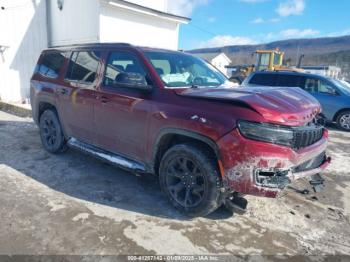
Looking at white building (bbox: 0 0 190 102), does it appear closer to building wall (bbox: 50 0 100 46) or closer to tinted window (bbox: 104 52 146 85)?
building wall (bbox: 50 0 100 46)

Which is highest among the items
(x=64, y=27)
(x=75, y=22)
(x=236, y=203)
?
(x=75, y=22)

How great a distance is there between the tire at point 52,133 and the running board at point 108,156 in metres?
0.40

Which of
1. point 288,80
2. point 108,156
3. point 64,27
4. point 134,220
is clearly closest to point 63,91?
point 108,156

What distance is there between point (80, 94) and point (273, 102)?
287 centimetres

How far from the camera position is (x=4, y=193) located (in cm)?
385

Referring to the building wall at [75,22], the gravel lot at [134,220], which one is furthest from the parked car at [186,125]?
the building wall at [75,22]

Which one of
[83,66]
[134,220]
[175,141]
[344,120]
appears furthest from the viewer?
[344,120]

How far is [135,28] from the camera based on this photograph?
11.1 meters

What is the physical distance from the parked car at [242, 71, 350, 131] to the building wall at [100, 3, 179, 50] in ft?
15.3

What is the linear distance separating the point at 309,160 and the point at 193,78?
5.87 feet

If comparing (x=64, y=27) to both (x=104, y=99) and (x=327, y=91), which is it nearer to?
(x=104, y=99)

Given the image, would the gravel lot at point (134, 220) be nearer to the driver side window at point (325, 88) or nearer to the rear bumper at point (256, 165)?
the rear bumper at point (256, 165)

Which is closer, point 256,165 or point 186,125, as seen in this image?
point 256,165

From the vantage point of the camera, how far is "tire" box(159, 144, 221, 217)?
3.11 metres
